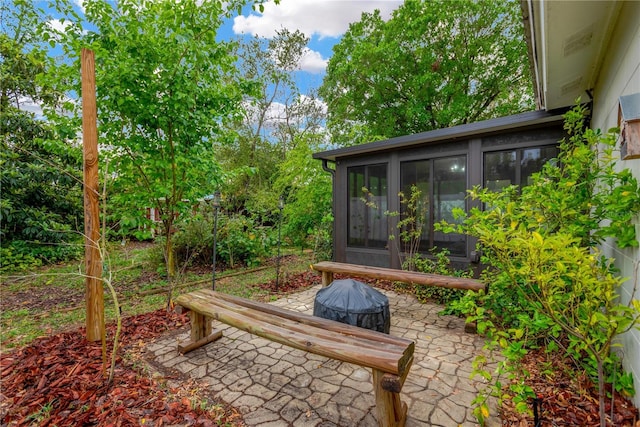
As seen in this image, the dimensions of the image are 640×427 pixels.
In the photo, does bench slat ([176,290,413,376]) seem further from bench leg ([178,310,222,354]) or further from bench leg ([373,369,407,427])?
bench leg ([178,310,222,354])

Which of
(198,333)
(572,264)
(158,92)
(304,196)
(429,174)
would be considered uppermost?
(158,92)

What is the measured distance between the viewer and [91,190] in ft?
8.64

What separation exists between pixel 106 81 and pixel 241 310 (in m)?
2.88

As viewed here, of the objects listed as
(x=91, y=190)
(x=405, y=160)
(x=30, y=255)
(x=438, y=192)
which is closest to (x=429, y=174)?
(x=438, y=192)

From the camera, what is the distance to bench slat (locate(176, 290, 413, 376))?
1.60m

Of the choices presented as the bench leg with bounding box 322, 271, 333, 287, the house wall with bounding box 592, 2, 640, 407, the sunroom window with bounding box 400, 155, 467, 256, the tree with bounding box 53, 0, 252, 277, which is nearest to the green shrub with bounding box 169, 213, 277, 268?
the tree with bounding box 53, 0, 252, 277

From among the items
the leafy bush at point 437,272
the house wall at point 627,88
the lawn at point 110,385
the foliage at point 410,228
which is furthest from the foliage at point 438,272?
the house wall at point 627,88

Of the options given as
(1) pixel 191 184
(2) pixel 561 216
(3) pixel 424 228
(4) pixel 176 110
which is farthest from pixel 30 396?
(3) pixel 424 228

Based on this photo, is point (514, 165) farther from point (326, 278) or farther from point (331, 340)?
point (331, 340)

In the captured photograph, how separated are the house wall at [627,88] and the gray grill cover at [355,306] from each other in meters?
1.73

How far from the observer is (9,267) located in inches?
229

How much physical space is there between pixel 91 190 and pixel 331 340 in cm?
256

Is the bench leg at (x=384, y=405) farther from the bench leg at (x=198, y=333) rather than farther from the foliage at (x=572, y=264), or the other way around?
the bench leg at (x=198, y=333)

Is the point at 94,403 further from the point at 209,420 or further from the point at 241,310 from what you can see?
the point at 241,310
